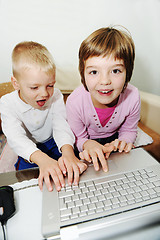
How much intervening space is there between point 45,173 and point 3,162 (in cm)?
30

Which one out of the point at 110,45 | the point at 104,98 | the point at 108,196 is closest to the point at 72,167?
the point at 108,196

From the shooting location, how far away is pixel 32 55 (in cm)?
50

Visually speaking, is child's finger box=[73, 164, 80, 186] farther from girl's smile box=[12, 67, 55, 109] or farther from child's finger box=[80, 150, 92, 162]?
girl's smile box=[12, 67, 55, 109]

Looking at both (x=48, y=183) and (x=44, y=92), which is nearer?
→ (x=48, y=183)

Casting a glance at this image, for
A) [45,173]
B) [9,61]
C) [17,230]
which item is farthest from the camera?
[9,61]

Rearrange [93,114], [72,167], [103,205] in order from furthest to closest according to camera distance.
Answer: [93,114]
[72,167]
[103,205]

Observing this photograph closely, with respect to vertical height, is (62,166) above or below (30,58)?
below

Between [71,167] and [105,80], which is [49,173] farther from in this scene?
[105,80]

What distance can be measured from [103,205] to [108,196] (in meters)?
0.03

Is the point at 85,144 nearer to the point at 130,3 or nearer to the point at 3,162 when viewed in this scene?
the point at 3,162

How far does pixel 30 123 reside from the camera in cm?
66

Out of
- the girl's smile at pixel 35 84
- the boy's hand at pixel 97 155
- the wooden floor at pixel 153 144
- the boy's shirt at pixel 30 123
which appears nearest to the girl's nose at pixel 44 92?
the girl's smile at pixel 35 84

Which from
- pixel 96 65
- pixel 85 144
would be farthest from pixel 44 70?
pixel 85 144

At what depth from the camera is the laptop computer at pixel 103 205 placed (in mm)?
323
